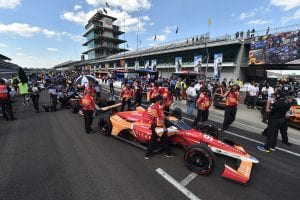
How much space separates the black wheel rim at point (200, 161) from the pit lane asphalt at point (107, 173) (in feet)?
0.55

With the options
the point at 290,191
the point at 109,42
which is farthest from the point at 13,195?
the point at 109,42

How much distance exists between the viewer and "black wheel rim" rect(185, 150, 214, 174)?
389 cm

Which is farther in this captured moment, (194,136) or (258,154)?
(258,154)

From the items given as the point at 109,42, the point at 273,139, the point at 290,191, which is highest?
the point at 109,42

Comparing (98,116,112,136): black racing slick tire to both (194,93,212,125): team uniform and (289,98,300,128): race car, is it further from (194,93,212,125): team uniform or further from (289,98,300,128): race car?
(289,98,300,128): race car

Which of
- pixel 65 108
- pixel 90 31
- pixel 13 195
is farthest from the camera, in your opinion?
pixel 90 31

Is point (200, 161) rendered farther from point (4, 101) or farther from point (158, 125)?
point (4, 101)

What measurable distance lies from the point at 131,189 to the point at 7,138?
4798mm

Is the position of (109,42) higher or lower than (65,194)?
higher

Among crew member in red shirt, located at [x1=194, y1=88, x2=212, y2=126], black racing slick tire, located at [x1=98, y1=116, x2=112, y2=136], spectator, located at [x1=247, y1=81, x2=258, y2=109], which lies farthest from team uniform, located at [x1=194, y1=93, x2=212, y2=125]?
spectator, located at [x1=247, y1=81, x2=258, y2=109]

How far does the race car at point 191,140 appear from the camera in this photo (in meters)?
3.88

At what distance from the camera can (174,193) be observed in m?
3.34

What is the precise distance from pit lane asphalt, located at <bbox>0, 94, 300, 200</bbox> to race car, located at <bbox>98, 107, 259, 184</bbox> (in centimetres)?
23

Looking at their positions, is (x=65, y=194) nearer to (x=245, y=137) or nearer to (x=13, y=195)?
(x=13, y=195)
